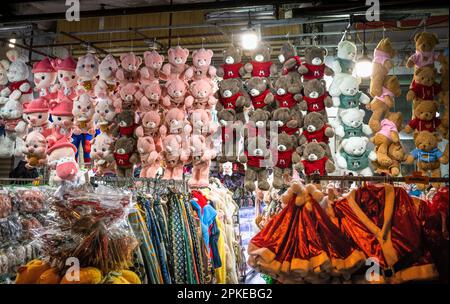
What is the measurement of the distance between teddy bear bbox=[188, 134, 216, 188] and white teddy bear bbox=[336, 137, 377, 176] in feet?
3.84

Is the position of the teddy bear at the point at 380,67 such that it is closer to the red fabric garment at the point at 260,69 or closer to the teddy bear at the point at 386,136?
the teddy bear at the point at 386,136

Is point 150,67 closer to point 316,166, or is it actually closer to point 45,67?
point 45,67

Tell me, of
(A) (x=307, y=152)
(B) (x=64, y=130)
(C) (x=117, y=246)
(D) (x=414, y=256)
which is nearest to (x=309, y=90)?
(A) (x=307, y=152)

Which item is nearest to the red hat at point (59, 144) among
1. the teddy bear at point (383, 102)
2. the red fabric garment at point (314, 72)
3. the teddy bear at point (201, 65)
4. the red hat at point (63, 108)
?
the red hat at point (63, 108)

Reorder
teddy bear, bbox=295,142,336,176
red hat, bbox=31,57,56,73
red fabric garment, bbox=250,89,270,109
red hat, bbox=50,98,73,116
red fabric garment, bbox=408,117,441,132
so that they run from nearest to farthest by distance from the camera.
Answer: red fabric garment, bbox=408,117,441,132
teddy bear, bbox=295,142,336,176
red fabric garment, bbox=250,89,270,109
red hat, bbox=50,98,73,116
red hat, bbox=31,57,56,73

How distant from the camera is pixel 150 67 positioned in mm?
3756

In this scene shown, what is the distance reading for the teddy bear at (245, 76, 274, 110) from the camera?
349 cm

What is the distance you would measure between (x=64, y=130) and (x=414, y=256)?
318 cm

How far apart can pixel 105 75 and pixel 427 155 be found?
2797mm

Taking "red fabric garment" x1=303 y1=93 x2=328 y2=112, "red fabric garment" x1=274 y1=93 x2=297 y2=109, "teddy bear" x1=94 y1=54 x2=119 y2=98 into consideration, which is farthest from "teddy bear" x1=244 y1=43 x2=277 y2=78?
"teddy bear" x1=94 y1=54 x2=119 y2=98

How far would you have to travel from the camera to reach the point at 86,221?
237 cm

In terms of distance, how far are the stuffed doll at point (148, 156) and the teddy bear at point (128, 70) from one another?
1.86 ft

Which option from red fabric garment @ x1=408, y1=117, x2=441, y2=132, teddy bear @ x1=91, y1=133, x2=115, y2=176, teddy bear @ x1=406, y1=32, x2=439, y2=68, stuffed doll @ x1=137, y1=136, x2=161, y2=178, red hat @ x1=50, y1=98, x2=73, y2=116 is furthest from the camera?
red hat @ x1=50, y1=98, x2=73, y2=116

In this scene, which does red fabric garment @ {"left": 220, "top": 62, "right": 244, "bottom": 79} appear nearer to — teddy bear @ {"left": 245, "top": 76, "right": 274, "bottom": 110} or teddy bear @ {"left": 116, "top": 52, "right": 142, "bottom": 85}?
teddy bear @ {"left": 245, "top": 76, "right": 274, "bottom": 110}
